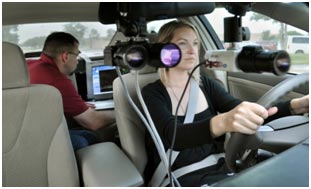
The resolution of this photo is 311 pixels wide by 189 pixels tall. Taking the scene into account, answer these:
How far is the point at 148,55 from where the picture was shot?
90 cm

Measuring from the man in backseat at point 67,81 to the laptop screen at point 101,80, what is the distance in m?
0.41

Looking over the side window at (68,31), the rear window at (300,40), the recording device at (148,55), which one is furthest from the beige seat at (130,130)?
the side window at (68,31)

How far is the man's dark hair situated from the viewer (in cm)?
219

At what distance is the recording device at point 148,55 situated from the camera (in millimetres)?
878

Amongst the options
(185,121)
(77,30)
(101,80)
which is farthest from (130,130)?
(77,30)

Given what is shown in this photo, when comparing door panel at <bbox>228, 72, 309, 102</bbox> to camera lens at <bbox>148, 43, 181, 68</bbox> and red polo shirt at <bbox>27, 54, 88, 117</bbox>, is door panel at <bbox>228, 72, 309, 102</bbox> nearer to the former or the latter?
red polo shirt at <bbox>27, 54, 88, 117</bbox>

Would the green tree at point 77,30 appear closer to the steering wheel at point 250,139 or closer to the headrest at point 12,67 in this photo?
the headrest at point 12,67

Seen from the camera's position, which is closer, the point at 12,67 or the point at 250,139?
the point at 250,139

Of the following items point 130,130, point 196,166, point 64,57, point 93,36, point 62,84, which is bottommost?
point 196,166

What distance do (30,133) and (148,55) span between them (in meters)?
0.68

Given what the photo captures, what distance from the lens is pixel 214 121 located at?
1070 millimetres

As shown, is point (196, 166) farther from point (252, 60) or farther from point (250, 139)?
point (252, 60)

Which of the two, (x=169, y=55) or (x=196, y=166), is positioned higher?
(x=169, y=55)

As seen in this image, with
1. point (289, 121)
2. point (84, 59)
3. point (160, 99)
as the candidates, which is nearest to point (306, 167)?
point (289, 121)
